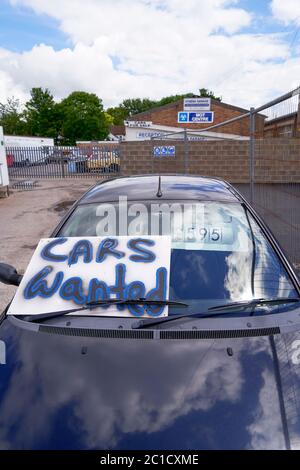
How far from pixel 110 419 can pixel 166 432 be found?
0.68 ft

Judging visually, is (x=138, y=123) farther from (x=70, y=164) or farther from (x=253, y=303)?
(x=253, y=303)

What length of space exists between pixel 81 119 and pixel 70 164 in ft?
146

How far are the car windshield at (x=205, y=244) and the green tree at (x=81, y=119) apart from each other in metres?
62.0

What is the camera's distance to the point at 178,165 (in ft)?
41.2

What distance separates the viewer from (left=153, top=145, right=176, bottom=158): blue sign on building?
40.5 feet

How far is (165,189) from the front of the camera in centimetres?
290

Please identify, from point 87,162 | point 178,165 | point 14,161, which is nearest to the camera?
point 178,165

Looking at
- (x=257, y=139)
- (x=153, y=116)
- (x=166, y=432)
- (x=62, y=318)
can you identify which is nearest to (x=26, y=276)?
(x=62, y=318)

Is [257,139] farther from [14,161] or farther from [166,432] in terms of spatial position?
[14,161]

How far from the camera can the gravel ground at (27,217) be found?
19.4 ft

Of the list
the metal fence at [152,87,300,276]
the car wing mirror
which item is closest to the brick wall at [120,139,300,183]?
the metal fence at [152,87,300,276]

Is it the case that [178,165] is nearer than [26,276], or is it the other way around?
[26,276]

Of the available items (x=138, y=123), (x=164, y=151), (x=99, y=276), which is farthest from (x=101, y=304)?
(x=138, y=123)
